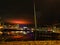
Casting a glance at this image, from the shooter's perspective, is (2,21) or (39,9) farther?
(39,9)

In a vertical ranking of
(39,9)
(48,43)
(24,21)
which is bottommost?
(48,43)

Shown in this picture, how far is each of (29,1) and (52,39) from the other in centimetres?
84

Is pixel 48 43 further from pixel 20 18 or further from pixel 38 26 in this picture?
pixel 20 18

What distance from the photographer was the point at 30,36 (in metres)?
2.57

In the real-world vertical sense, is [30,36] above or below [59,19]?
below

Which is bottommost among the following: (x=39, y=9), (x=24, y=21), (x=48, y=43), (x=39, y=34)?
(x=48, y=43)

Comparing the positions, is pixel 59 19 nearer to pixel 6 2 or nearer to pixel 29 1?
pixel 29 1

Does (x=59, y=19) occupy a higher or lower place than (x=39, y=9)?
lower

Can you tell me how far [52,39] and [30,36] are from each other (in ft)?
1.37

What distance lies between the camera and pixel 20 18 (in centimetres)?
257

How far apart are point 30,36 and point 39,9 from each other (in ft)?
1.79

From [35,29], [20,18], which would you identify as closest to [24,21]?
[20,18]

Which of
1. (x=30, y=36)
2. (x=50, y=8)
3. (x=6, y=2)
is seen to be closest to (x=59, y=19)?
(x=50, y=8)

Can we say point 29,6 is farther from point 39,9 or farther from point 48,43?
point 48,43
